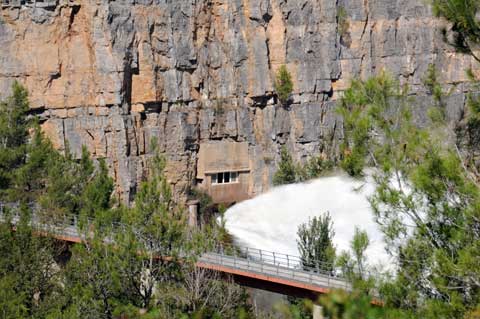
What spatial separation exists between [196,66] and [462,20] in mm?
26703

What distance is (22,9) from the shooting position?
3278cm

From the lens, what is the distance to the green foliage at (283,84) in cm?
3684

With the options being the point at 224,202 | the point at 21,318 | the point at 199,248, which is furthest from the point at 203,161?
the point at 21,318

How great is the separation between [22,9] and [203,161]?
1223 centimetres

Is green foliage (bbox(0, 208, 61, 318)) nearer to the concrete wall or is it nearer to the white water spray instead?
the white water spray

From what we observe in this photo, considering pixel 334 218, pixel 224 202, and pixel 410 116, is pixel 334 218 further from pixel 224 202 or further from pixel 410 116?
pixel 410 116

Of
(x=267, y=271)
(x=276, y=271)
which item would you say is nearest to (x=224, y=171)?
(x=267, y=271)

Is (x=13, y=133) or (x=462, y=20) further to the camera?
(x=13, y=133)

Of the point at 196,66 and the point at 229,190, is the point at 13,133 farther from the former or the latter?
the point at 229,190

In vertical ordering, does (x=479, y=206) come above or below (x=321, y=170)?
above

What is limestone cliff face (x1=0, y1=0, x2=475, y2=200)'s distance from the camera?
33.3m

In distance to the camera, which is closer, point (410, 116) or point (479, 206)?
point (479, 206)

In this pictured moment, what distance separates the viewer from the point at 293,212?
33812 mm

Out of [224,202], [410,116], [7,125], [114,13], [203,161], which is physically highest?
[114,13]
